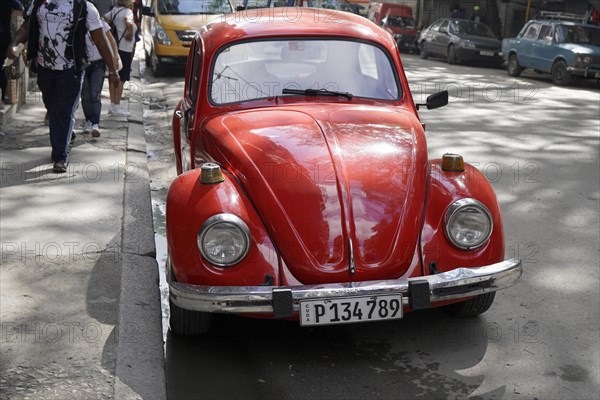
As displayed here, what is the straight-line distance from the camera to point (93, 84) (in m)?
10.4

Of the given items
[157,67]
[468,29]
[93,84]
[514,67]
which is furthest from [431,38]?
[93,84]

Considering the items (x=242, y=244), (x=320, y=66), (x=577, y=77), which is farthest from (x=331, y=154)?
(x=577, y=77)

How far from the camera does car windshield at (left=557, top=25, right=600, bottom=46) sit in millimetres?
21469

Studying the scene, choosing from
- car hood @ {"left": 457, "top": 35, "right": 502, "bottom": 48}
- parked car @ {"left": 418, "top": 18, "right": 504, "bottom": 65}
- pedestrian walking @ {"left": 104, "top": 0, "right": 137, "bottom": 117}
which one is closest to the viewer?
pedestrian walking @ {"left": 104, "top": 0, "right": 137, "bottom": 117}

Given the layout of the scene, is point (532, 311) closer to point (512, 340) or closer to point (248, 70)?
point (512, 340)

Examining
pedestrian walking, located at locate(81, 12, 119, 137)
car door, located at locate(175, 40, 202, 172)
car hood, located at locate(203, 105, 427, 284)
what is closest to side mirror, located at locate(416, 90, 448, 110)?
car hood, located at locate(203, 105, 427, 284)

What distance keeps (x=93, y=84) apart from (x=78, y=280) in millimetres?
5141

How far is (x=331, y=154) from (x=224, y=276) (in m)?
A: 1.03

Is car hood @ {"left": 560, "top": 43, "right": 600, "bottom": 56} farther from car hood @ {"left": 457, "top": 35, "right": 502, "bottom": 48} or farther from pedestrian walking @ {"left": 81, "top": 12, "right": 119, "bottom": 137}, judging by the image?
pedestrian walking @ {"left": 81, "top": 12, "right": 119, "bottom": 137}

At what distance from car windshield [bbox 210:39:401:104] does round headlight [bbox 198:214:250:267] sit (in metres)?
1.74

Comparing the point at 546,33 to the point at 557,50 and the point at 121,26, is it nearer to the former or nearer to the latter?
the point at 557,50

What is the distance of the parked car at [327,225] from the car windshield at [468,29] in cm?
2181

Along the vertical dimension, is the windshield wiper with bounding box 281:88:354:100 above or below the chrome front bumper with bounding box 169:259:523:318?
above

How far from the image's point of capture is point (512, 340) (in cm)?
520
